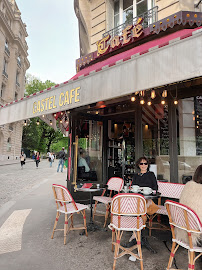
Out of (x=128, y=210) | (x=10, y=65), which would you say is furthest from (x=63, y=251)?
(x=10, y=65)

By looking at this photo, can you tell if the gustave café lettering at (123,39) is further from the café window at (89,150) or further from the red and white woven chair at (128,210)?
the red and white woven chair at (128,210)

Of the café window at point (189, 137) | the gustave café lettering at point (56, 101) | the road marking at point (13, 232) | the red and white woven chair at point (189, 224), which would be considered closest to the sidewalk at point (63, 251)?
the road marking at point (13, 232)

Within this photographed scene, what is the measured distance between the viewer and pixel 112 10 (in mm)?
6977

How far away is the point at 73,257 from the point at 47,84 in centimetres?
4136

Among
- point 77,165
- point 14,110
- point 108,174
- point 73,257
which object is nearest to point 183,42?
point 73,257

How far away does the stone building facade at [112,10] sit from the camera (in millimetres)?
5344

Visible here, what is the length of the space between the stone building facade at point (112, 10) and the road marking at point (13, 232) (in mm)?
6204

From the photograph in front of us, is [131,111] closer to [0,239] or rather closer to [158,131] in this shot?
[158,131]

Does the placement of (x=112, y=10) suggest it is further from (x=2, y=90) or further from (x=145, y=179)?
(x=2, y=90)

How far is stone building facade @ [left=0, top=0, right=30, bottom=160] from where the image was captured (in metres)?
26.4

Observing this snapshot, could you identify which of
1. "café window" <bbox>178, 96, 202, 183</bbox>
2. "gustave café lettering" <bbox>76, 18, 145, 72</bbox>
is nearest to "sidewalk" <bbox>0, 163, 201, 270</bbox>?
"café window" <bbox>178, 96, 202, 183</bbox>

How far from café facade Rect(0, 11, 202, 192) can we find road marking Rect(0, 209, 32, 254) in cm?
153

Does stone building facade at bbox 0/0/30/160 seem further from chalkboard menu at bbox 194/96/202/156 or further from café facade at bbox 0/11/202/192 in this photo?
chalkboard menu at bbox 194/96/202/156

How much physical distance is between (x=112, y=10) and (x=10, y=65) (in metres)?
27.5
